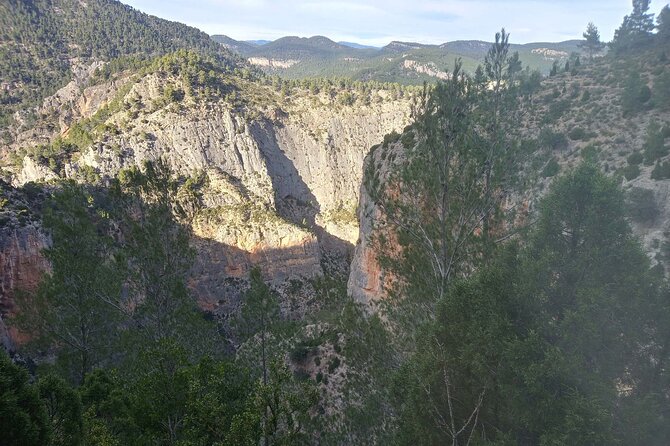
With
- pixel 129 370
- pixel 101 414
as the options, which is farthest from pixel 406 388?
pixel 129 370

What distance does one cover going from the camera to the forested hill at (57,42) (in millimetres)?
93125

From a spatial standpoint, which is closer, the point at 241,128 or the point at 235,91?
the point at 241,128

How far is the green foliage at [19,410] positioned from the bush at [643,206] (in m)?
31.5

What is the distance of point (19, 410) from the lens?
21.6ft

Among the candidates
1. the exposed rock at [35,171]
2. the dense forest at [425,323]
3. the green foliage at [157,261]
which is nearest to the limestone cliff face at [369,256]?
the dense forest at [425,323]

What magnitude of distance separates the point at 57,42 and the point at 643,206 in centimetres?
13675

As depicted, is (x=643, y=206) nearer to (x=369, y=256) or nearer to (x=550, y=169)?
(x=550, y=169)

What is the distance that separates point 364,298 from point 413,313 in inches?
529

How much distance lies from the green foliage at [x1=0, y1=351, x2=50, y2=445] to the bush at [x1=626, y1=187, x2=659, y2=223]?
31.5m

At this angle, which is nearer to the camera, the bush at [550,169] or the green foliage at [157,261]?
the green foliage at [157,261]

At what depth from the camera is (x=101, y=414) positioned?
1288 cm

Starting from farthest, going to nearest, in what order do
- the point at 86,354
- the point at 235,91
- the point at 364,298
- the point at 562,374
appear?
the point at 235,91 < the point at 364,298 < the point at 86,354 < the point at 562,374

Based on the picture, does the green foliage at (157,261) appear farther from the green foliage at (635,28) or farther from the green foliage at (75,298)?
the green foliage at (635,28)

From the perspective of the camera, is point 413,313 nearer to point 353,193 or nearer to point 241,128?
point 241,128
